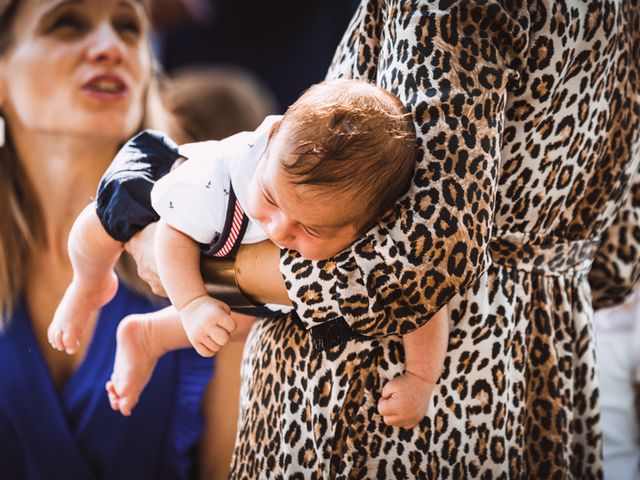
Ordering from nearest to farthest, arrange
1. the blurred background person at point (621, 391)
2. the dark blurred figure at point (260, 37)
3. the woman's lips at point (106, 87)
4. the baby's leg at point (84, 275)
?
the baby's leg at point (84, 275) < the woman's lips at point (106, 87) < the blurred background person at point (621, 391) < the dark blurred figure at point (260, 37)

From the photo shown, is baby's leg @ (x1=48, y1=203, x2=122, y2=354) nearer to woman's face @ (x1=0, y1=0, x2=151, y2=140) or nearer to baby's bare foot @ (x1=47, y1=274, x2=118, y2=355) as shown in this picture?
baby's bare foot @ (x1=47, y1=274, x2=118, y2=355)

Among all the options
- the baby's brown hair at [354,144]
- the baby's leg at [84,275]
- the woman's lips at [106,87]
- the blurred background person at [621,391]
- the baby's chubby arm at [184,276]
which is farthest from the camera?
the blurred background person at [621,391]

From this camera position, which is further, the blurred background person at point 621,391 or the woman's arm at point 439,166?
the blurred background person at point 621,391

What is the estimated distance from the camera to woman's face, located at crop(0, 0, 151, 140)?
1.40 m

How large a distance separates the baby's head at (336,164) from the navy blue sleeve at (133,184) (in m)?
0.24

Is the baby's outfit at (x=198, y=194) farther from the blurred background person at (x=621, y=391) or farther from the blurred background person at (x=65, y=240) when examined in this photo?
the blurred background person at (x=621, y=391)

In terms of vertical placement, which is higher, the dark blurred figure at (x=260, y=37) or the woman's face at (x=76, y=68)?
the dark blurred figure at (x=260, y=37)

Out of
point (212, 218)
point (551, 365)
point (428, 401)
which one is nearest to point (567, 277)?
point (551, 365)

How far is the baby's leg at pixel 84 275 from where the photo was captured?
40.7 inches

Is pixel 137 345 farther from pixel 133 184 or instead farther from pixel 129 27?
pixel 129 27

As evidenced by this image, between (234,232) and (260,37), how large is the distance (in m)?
3.14

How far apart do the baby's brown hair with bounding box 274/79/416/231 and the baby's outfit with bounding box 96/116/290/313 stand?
11 cm

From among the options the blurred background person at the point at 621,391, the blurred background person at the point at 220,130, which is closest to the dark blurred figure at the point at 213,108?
the blurred background person at the point at 220,130

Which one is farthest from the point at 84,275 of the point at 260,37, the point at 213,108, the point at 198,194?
the point at 260,37
